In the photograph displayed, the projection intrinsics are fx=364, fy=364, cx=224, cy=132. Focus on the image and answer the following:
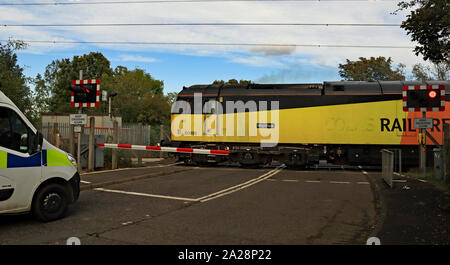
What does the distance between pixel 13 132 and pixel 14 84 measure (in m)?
10.8

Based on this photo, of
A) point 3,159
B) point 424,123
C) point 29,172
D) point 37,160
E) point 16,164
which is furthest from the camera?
point 424,123

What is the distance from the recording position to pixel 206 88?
18.7 meters

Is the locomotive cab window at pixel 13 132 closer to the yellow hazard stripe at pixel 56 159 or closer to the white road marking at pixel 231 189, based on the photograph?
the yellow hazard stripe at pixel 56 159

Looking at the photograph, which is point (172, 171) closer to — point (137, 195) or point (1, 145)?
point (137, 195)

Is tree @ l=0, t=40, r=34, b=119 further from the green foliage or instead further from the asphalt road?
the green foliage


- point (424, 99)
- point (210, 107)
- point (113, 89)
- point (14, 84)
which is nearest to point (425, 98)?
point (424, 99)

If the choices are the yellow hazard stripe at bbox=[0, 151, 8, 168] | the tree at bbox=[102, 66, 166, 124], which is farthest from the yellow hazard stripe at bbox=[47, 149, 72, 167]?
the tree at bbox=[102, 66, 166, 124]

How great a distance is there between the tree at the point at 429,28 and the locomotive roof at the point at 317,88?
731 centimetres

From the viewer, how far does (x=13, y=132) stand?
609 cm

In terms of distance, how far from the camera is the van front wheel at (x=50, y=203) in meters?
6.36

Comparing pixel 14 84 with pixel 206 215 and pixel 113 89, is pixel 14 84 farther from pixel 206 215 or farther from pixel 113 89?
pixel 113 89

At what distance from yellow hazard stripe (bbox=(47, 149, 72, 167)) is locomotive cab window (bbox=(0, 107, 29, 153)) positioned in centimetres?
48

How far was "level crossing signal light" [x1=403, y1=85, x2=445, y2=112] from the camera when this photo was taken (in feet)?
34.8
